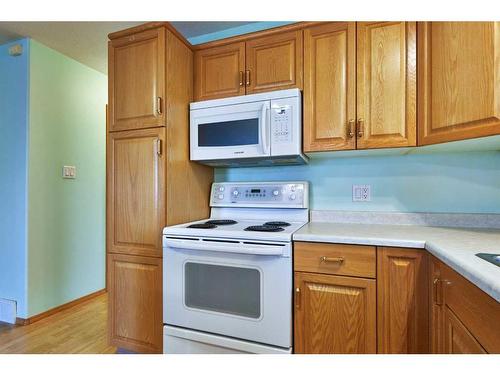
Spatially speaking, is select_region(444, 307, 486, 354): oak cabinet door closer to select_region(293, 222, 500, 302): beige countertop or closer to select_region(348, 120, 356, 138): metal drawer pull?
select_region(293, 222, 500, 302): beige countertop

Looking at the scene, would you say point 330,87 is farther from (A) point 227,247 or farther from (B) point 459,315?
(B) point 459,315

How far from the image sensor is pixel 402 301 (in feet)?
4.00

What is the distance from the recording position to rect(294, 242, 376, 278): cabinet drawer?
1268 millimetres

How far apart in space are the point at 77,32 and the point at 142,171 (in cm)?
144

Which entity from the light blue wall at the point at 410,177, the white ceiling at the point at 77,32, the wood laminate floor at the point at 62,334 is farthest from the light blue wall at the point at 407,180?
the wood laminate floor at the point at 62,334

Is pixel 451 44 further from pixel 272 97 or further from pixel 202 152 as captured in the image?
pixel 202 152

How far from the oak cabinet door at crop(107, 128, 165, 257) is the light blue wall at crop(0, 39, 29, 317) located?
1.12 m

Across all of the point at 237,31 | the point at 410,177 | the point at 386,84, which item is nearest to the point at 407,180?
the point at 410,177

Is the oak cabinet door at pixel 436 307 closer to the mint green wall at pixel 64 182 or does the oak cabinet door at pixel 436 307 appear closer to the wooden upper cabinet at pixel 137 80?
the wooden upper cabinet at pixel 137 80

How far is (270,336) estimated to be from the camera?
4.53ft

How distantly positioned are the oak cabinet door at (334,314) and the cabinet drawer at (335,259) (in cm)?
3

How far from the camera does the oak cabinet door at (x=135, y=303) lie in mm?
1638

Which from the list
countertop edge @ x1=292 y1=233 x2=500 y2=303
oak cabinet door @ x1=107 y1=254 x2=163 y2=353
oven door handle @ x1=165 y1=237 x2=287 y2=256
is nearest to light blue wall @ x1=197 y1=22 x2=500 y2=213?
countertop edge @ x1=292 y1=233 x2=500 y2=303
